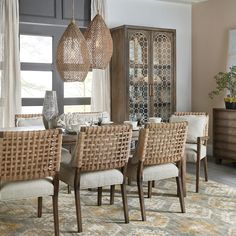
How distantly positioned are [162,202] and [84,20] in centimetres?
340

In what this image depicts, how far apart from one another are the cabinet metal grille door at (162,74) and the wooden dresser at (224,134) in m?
0.81

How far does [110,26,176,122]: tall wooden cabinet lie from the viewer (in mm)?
6078

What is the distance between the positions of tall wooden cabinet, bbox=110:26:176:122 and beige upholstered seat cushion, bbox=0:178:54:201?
10.3ft

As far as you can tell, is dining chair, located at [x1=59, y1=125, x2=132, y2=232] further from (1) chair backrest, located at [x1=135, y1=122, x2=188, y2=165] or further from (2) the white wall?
(2) the white wall

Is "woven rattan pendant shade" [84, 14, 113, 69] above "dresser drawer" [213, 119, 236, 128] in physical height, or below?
above

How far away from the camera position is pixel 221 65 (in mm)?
6684

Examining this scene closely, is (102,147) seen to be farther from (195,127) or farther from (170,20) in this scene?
(170,20)

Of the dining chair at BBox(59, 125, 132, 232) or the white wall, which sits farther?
the white wall

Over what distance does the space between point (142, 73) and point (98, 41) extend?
7.13 ft

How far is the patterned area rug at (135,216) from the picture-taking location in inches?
128

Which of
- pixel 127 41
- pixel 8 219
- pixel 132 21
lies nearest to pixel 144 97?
pixel 127 41

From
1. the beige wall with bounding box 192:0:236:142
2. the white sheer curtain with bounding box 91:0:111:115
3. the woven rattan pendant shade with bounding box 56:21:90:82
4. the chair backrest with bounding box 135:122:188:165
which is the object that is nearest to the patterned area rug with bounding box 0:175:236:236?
the chair backrest with bounding box 135:122:188:165

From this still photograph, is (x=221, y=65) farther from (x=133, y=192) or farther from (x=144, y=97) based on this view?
(x=133, y=192)

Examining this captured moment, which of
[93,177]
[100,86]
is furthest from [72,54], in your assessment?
[100,86]
